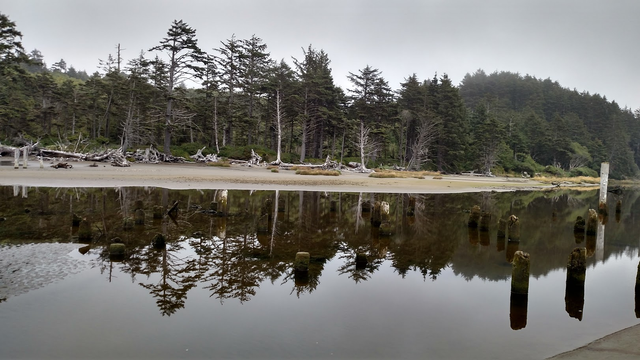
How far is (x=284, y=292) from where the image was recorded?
7.58 metres

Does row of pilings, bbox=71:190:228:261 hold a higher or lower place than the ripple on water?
higher

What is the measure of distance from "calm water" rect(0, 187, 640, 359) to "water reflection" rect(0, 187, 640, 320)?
0.07 m

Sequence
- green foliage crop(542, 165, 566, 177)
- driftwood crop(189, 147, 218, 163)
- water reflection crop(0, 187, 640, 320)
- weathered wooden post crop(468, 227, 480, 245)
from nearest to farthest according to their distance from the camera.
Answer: water reflection crop(0, 187, 640, 320) < weathered wooden post crop(468, 227, 480, 245) < driftwood crop(189, 147, 218, 163) < green foliage crop(542, 165, 566, 177)

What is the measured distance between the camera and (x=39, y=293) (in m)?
6.79

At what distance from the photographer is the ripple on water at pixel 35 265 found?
7.08 meters

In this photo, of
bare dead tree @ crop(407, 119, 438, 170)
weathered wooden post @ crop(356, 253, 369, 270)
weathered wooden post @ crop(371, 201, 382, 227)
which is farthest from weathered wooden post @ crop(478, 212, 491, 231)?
bare dead tree @ crop(407, 119, 438, 170)

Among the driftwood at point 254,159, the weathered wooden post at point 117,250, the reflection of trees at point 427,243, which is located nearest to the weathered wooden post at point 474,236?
the reflection of trees at point 427,243

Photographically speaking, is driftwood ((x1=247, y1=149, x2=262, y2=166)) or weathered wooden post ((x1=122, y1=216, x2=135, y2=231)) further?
driftwood ((x1=247, y1=149, x2=262, y2=166))

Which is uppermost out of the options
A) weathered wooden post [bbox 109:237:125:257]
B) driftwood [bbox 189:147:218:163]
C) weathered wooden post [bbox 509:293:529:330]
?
driftwood [bbox 189:147:218:163]

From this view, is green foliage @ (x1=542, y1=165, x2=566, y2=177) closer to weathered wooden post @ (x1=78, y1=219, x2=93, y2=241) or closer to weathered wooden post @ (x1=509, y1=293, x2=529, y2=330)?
weathered wooden post @ (x1=509, y1=293, x2=529, y2=330)

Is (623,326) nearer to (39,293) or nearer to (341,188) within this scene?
(39,293)

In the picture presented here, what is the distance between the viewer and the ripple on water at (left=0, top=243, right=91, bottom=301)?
7082mm

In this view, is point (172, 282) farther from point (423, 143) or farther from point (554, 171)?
point (554, 171)

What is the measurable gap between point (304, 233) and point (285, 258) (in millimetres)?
3359
